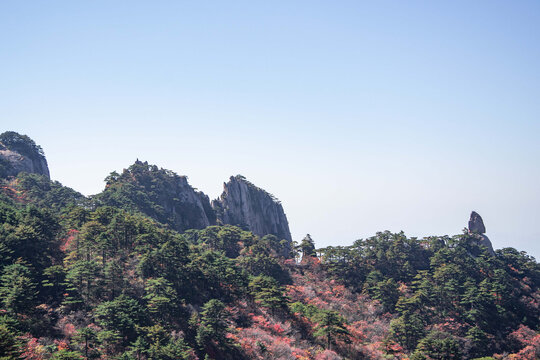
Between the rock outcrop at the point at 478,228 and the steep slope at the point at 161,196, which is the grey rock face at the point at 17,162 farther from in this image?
the rock outcrop at the point at 478,228

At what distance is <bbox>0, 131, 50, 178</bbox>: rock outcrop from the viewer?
113m

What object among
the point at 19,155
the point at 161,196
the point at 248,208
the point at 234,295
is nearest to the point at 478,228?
the point at 248,208

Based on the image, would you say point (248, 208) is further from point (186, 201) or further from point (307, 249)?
point (307, 249)

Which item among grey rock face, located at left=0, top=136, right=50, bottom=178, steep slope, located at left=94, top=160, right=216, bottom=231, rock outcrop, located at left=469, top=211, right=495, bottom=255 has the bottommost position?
rock outcrop, located at left=469, top=211, right=495, bottom=255

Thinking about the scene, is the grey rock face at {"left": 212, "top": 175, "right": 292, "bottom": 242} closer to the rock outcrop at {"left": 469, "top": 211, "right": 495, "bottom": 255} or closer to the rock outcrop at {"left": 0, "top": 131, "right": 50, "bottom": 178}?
the rock outcrop at {"left": 0, "top": 131, "right": 50, "bottom": 178}

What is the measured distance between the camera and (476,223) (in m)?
113

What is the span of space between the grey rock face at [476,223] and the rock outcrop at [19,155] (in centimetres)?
14680

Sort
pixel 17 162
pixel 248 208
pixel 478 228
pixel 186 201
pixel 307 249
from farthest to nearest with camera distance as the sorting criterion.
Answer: pixel 248 208 < pixel 186 201 < pixel 17 162 < pixel 478 228 < pixel 307 249

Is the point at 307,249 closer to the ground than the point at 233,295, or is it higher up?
higher up

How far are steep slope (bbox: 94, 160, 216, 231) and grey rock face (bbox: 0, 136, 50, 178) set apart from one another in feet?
91.7

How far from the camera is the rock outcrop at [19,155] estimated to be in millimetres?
112912

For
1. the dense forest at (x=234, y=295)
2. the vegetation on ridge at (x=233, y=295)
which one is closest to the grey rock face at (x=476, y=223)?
the dense forest at (x=234, y=295)

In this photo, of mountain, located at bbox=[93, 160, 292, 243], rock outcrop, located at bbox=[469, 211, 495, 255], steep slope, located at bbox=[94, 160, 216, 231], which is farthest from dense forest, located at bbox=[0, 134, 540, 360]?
mountain, located at bbox=[93, 160, 292, 243]

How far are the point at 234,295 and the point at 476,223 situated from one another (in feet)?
292
